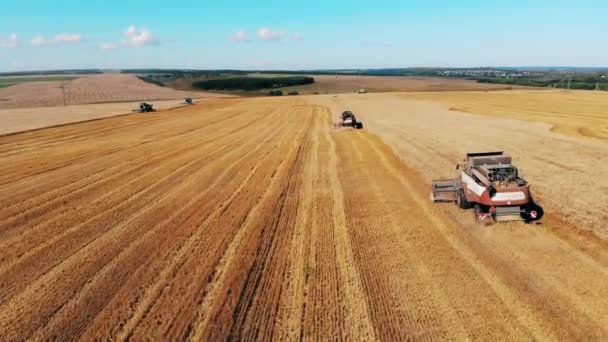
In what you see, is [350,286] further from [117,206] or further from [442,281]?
[117,206]

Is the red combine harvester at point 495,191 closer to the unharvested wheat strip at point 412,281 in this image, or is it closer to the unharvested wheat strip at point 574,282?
the unharvested wheat strip at point 574,282

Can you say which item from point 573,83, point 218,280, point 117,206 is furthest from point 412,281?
point 573,83

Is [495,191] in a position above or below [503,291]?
above

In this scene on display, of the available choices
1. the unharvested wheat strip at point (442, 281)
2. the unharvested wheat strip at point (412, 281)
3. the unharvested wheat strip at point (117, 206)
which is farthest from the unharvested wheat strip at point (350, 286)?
the unharvested wheat strip at point (117, 206)

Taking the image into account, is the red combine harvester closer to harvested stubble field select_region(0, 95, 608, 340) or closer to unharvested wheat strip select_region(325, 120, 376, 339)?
harvested stubble field select_region(0, 95, 608, 340)

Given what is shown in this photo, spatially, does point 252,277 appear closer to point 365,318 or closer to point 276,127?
point 365,318
